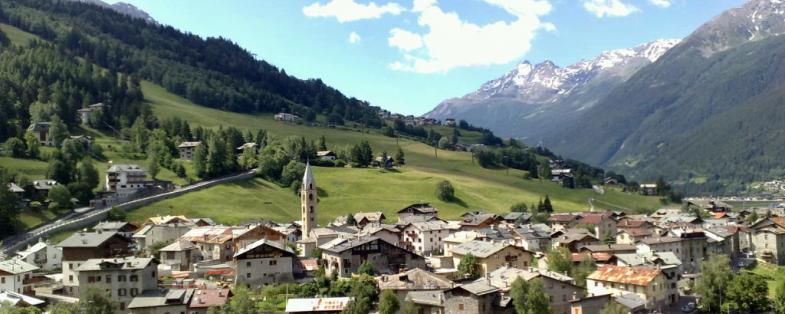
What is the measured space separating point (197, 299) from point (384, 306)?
657 inches

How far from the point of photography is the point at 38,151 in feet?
442

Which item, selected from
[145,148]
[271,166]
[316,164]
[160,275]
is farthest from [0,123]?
[160,275]

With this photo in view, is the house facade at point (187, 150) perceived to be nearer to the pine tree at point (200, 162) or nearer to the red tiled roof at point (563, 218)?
the pine tree at point (200, 162)

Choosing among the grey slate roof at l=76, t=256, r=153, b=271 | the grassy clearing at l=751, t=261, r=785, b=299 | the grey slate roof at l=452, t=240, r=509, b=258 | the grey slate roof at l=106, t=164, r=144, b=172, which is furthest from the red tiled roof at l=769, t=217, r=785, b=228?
the grey slate roof at l=106, t=164, r=144, b=172

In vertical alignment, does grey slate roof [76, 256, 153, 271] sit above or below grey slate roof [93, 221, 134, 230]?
below

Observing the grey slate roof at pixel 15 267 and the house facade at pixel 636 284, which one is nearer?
the house facade at pixel 636 284

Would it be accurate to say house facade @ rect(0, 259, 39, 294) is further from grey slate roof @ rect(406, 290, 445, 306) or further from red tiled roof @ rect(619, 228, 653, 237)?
red tiled roof @ rect(619, 228, 653, 237)

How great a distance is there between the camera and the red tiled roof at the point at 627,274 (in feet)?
234

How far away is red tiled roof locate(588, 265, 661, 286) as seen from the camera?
234 ft

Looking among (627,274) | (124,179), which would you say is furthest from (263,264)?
(124,179)

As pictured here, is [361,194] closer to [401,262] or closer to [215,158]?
Result: [215,158]

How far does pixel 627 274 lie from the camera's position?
73.3m

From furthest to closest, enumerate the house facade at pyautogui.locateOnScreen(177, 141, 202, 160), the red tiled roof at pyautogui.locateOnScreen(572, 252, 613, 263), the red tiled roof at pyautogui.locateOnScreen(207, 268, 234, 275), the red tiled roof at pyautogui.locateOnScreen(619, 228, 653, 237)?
the house facade at pyautogui.locateOnScreen(177, 141, 202, 160) < the red tiled roof at pyautogui.locateOnScreen(619, 228, 653, 237) < the red tiled roof at pyautogui.locateOnScreen(572, 252, 613, 263) < the red tiled roof at pyautogui.locateOnScreen(207, 268, 234, 275)

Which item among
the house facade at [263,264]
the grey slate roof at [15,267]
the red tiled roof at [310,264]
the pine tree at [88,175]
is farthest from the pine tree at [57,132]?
the house facade at [263,264]
